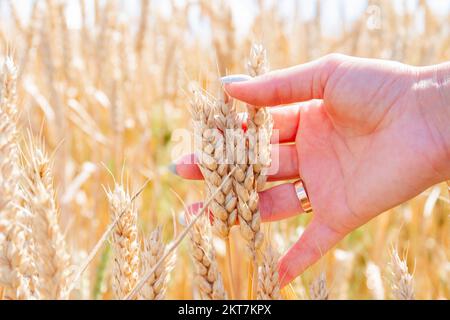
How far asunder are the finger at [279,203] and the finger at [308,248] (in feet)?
0.21

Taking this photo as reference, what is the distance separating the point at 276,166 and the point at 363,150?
0.19 m

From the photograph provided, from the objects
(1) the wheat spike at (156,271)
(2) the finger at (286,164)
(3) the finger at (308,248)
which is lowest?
(3) the finger at (308,248)

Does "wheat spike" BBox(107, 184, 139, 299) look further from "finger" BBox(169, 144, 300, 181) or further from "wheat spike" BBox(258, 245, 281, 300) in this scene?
"finger" BBox(169, 144, 300, 181)

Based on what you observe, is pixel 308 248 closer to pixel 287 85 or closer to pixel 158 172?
pixel 287 85

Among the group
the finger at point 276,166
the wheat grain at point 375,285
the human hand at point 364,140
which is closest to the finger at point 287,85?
the human hand at point 364,140

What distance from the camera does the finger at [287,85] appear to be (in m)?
1.01

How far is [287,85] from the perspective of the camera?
112cm

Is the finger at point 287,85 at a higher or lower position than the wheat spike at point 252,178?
higher

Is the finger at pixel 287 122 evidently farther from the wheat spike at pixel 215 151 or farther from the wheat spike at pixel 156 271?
the wheat spike at pixel 156 271

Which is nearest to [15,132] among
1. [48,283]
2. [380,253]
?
[48,283]

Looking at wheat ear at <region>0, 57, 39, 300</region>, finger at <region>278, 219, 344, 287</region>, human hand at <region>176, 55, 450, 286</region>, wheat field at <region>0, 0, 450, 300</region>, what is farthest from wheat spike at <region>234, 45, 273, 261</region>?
wheat ear at <region>0, 57, 39, 300</region>

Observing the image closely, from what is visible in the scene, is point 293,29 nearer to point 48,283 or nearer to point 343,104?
point 343,104

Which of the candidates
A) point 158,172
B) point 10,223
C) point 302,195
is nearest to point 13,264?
point 10,223
